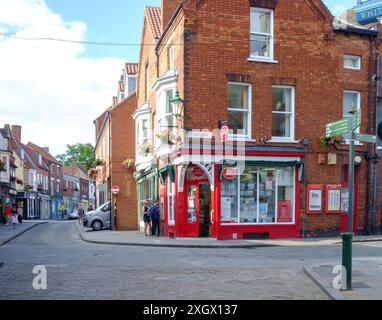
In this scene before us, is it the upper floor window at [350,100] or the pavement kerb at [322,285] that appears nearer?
the pavement kerb at [322,285]

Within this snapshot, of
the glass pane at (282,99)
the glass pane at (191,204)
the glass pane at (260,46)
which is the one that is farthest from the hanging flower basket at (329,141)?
the glass pane at (191,204)

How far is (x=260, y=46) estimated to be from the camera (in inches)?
768

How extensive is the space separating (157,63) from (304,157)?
8926mm

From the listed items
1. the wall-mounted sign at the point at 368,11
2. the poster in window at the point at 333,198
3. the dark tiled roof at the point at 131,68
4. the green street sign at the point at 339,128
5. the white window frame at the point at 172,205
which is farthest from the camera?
the dark tiled roof at the point at 131,68

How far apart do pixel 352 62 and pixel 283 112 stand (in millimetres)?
4036

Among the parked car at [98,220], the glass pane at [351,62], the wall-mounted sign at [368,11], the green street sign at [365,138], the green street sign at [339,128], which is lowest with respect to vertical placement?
the parked car at [98,220]

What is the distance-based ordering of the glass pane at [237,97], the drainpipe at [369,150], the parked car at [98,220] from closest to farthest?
1. the glass pane at [237,97]
2. the drainpipe at [369,150]
3. the parked car at [98,220]

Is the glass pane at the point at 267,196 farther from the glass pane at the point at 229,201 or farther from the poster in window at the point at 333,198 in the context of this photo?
the poster in window at the point at 333,198

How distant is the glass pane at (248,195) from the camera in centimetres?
1903

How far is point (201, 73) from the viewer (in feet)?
60.7

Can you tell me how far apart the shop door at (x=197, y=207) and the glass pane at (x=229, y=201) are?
81cm

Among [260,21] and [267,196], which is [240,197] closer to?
[267,196]

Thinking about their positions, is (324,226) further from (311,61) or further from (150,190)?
(150,190)

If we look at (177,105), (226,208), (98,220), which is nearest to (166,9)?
(177,105)
